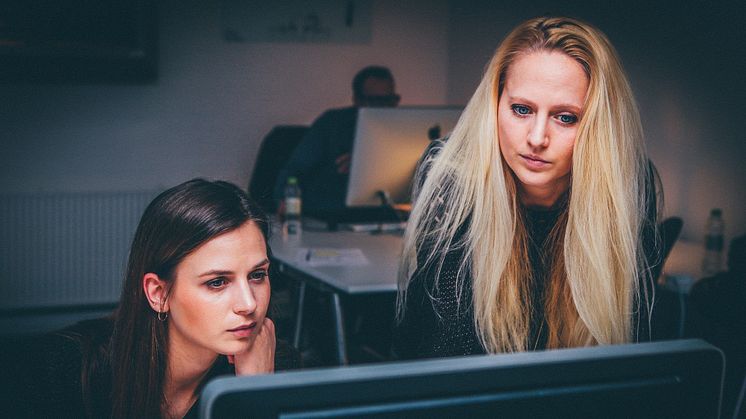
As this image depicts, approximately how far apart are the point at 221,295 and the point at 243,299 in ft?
0.12

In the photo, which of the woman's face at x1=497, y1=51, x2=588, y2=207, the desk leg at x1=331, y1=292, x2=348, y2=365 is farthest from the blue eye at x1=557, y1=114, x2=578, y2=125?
the desk leg at x1=331, y1=292, x2=348, y2=365

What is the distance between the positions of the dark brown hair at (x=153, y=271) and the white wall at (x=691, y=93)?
2.32 m

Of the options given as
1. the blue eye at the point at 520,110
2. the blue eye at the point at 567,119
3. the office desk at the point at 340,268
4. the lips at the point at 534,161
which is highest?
the blue eye at the point at 520,110

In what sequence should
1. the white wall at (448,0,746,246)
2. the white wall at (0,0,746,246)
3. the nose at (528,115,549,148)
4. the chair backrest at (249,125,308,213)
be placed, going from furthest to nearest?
the white wall at (0,0,746,246) < the chair backrest at (249,125,308,213) < the white wall at (448,0,746,246) < the nose at (528,115,549,148)

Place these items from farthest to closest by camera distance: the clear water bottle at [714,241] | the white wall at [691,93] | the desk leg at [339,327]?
the white wall at [691,93] → the clear water bottle at [714,241] → the desk leg at [339,327]

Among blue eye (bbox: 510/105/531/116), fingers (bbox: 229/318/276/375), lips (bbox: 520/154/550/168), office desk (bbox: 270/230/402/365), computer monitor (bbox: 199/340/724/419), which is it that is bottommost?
office desk (bbox: 270/230/402/365)

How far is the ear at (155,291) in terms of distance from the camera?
126 cm

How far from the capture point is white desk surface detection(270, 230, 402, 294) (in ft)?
7.57

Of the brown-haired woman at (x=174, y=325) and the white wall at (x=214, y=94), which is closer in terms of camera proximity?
the brown-haired woman at (x=174, y=325)

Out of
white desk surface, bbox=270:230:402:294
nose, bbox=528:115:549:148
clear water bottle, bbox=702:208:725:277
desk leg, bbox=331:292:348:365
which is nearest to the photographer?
nose, bbox=528:115:549:148

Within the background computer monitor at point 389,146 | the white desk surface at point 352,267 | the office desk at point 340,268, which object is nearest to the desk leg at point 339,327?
the office desk at point 340,268

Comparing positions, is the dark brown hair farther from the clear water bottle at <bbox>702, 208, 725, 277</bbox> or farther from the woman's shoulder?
the clear water bottle at <bbox>702, 208, 725, 277</bbox>

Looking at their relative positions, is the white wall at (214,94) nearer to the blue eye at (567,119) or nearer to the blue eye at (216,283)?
the blue eye at (567,119)

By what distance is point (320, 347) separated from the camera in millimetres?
3320
